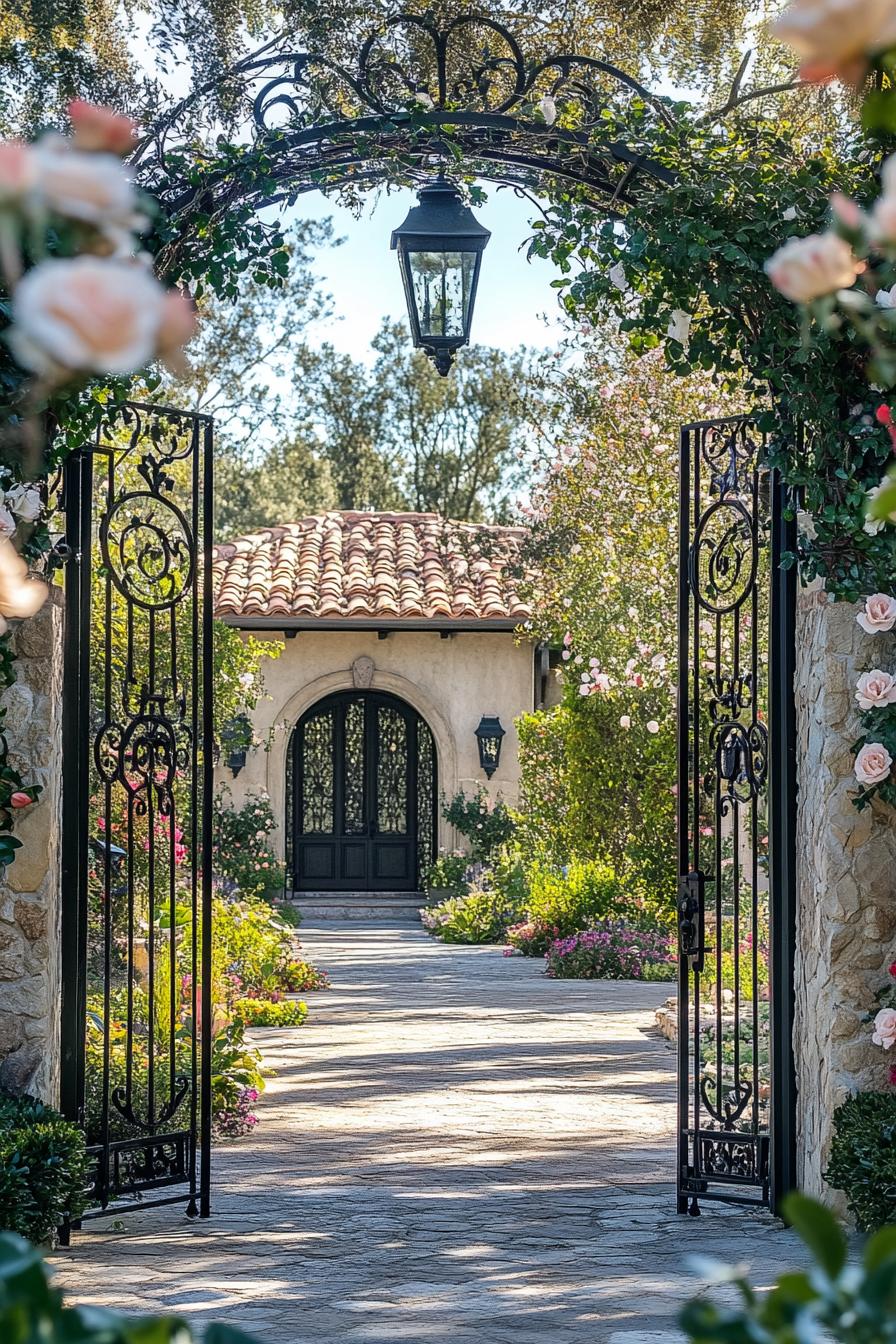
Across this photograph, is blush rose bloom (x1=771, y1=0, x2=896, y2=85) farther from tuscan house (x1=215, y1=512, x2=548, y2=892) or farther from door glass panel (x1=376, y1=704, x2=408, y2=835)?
door glass panel (x1=376, y1=704, x2=408, y2=835)

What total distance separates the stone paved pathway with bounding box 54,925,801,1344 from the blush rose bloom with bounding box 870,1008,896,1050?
0.78 m

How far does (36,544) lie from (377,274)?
72.1 ft

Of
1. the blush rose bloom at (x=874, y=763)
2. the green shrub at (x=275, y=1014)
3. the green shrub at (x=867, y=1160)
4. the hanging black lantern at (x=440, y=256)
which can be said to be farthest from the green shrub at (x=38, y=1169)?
the green shrub at (x=275, y=1014)

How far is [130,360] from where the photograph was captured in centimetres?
118

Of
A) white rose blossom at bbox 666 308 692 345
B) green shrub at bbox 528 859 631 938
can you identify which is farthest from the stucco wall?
white rose blossom at bbox 666 308 692 345

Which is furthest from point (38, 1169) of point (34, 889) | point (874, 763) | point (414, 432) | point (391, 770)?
point (414, 432)

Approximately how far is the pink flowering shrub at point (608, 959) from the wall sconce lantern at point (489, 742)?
582 cm

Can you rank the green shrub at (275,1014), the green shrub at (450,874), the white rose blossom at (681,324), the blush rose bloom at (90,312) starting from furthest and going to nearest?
the green shrub at (450,874)
the green shrub at (275,1014)
the white rose blossom at (681,324)
the blush rose bloom at (90,312)

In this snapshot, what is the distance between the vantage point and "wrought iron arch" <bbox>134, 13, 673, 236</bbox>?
5.61m

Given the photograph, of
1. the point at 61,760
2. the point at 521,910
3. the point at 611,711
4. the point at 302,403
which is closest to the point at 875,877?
the point at 61,760

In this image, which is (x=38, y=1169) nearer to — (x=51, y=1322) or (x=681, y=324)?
(x=681, y=324)

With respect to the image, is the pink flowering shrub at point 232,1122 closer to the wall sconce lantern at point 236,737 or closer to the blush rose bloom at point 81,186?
the blush rose bloom at point 81,186

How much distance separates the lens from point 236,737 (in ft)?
57.8

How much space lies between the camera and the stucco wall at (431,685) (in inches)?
766
